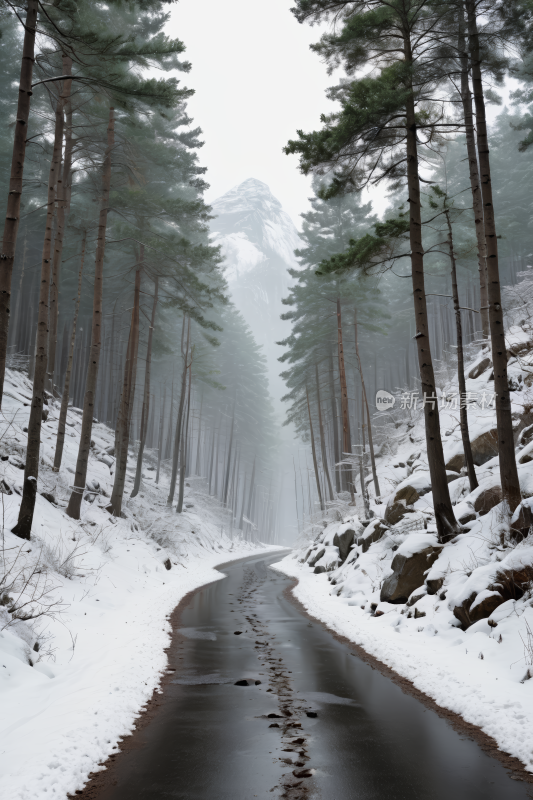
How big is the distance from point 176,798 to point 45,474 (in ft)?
41.1

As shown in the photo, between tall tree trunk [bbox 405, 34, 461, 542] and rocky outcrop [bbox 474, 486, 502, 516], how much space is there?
55 cm

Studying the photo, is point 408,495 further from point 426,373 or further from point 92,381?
point 92,381

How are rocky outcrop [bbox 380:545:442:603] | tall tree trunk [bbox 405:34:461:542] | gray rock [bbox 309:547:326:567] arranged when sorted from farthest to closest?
gray rock [bbox 309:547:326:567] < tall tree trunk [bbox 405:34:461:542] < rocky outcrop [bbox 380:545:442:603]

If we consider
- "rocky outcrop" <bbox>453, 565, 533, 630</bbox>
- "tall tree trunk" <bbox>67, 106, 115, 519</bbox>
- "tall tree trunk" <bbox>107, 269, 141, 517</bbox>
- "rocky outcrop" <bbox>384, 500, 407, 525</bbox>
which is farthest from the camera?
"tall tree trunk" <bbox>107, 269, 141, 517</bbox>

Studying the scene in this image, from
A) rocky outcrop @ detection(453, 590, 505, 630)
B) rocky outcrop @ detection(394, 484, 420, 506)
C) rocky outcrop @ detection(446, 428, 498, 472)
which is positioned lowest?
rocky outcrop @ detection(453, 590, 505, 630)

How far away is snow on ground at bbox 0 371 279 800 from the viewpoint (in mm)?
3576

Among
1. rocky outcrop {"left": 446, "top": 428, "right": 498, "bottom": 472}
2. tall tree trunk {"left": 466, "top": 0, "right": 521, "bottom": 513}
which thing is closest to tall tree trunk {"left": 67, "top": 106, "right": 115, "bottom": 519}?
tall tree trunk {"left": 466, "top": 0, "right": 521, "bottom": 513}

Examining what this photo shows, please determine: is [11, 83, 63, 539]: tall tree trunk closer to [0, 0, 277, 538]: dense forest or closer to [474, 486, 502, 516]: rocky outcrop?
[0, 0, 277, 538]: dense forest

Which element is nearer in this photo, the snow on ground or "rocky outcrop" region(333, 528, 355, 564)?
the snow on ground

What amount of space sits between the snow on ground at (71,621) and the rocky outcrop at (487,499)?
5890 mm

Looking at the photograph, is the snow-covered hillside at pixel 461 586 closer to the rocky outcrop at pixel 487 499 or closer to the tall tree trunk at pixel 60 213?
the rocky outcrop at pixel 487 499

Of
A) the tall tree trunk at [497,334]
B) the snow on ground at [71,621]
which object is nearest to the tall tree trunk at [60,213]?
the snow on ground at [71,621]

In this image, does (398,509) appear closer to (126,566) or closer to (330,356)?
(126,566)

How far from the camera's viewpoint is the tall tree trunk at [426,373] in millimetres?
9070
